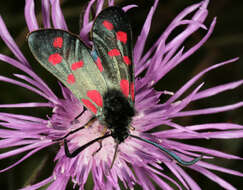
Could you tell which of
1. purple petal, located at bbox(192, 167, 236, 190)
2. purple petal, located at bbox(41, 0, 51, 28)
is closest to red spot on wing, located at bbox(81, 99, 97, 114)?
purple petal, located at bbox(41, 0, 51, 28)

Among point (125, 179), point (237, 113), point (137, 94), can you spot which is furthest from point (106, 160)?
point (237, 113)

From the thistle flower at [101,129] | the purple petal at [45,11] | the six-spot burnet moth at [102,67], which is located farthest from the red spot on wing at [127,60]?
the purple petal at [45,11]

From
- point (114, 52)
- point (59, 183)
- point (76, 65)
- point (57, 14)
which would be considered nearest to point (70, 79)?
point (76, 65)

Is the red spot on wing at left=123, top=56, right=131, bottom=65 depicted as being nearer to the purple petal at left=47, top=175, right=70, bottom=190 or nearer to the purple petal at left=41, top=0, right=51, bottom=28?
the purple petal at left=41, top=0, right=51, bottom=28

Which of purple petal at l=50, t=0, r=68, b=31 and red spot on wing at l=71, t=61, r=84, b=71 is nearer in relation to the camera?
red spot on wing at l=71, t=61, r=84, b=71

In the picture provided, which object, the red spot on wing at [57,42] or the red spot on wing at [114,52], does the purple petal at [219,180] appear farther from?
the red spot on wing at [57,42]

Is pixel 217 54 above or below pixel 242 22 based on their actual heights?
below

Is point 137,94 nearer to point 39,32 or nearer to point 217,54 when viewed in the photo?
point 39,32
